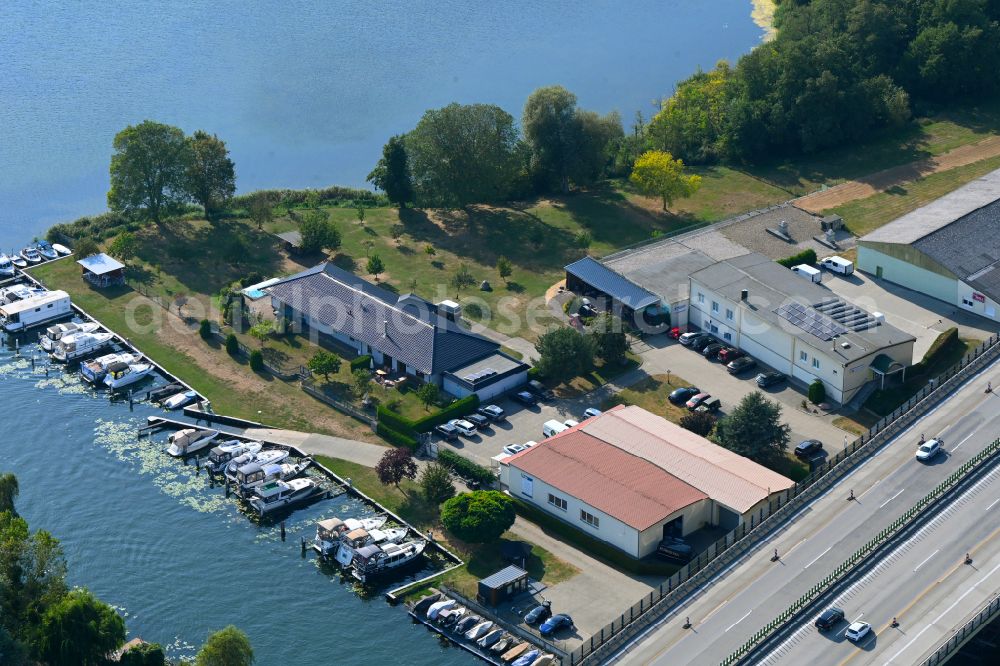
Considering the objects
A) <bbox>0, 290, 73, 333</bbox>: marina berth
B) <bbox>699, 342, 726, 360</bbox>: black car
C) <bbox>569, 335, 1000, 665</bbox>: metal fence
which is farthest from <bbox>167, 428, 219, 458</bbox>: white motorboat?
<bbox>699, 342, 726, 360</bbox>: black car

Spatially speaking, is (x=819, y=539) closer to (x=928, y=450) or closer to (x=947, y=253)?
(x=928, y=450)

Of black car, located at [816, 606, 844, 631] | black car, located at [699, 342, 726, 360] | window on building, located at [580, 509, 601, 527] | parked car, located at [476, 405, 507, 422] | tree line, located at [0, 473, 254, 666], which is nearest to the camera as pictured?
tree line, located at [0, 473, 254, 666]

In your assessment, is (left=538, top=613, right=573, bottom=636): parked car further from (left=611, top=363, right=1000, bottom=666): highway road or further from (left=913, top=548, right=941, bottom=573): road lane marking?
(left=913, top=548, right=941, bottom=573): road lane marking

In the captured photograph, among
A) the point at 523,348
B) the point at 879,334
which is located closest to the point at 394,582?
the point at 523,348

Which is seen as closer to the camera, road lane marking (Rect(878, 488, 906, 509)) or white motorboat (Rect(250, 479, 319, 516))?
road lane marking (Rect(878, 488, 906, 509))

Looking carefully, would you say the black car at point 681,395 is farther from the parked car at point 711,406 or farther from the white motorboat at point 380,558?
the white motorboat at point 380,558

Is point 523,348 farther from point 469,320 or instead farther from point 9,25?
point 9,25

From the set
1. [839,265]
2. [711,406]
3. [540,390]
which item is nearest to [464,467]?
[540,390]
